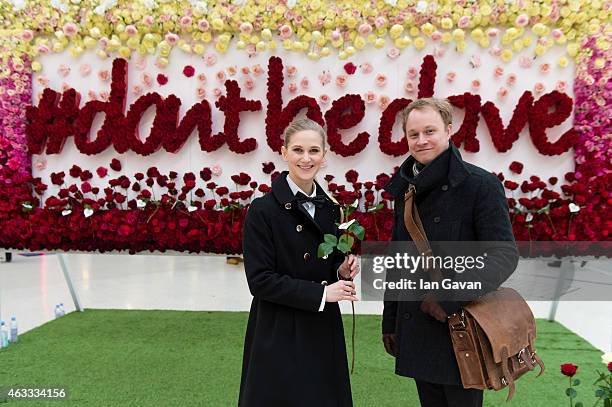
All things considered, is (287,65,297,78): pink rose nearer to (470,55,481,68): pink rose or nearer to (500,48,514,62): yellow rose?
(470,55,481,68): pink rose

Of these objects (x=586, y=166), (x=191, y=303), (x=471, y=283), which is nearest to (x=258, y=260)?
(x=471, y=283)

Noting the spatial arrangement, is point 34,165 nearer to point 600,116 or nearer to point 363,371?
point 363,371

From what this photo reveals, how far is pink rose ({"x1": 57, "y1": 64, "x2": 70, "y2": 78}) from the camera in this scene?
2.98 metres

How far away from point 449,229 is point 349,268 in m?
0.38

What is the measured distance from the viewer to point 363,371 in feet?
9.66

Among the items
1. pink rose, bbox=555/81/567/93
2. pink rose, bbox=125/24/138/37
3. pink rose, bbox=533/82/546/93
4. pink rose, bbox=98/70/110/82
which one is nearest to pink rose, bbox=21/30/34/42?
pink rose, bbox=98/70/110/82

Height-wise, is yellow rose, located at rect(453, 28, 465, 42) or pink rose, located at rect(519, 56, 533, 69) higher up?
yellow rose, located at rect(453, 28, 465, 42)

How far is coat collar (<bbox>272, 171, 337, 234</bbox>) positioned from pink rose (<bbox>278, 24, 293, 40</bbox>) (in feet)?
5.06

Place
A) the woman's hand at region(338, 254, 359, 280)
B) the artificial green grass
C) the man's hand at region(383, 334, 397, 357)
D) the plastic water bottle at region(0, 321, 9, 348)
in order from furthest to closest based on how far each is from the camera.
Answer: the plastic water bottle at region(0, 321, 9, 348)
the artificial green grass
the man's hand at region(383, 334, 397, 357)
the woman's hand at region(338, 254, 359, 280)

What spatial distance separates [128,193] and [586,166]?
304cm

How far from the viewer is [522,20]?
2.65m

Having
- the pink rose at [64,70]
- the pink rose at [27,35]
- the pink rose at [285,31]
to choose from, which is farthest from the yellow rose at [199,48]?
the pink rose at [27,35]

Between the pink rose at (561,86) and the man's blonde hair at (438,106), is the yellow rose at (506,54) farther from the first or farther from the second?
the man's blonde hair at (438,106)

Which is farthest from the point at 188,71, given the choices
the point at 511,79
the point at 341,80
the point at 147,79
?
the point at 511,79
